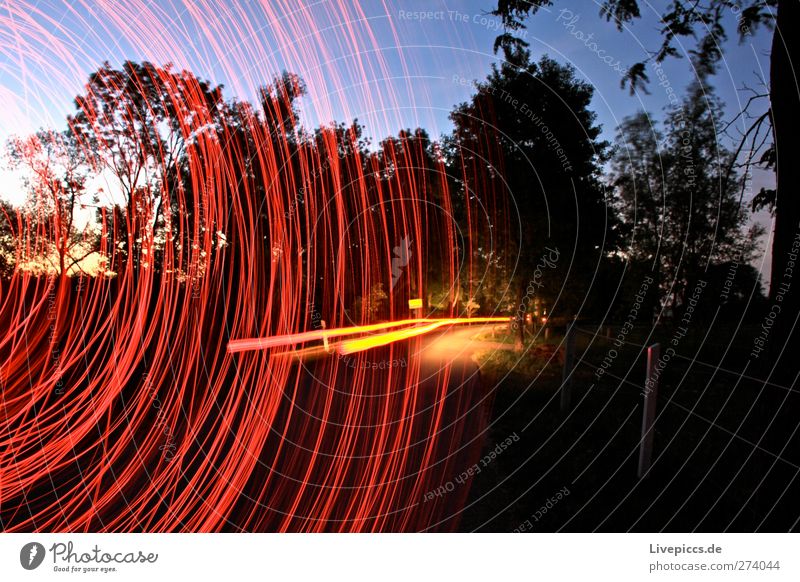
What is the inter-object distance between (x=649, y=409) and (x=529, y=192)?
4.50m

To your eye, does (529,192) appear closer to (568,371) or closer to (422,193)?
(422,193)

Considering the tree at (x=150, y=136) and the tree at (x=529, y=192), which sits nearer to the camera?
the tree at (x=150, y=136)

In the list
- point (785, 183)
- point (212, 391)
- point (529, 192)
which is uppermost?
point (529, 192)

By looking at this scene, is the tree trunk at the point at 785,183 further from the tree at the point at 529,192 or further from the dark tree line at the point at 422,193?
the tree at the point at 529,192

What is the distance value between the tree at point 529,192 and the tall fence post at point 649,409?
3.02 meters

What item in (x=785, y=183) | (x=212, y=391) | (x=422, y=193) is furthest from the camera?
(x=422, y=193)

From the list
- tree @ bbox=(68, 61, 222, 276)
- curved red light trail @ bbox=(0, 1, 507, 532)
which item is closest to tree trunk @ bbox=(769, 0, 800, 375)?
curved red light trail @ bbox=(0, 1, 507, 532)

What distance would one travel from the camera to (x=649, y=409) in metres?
4.02

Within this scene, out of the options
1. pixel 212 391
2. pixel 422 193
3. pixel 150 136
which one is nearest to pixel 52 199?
pixel 150 136

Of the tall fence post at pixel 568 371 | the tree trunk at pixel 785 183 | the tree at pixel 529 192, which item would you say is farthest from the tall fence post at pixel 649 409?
the tree at pixel 529 192

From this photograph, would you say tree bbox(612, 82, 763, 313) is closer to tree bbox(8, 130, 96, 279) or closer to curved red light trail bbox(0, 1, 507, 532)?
curved red light trail bbox(0, 1, 507, 532)

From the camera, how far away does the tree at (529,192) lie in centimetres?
666
